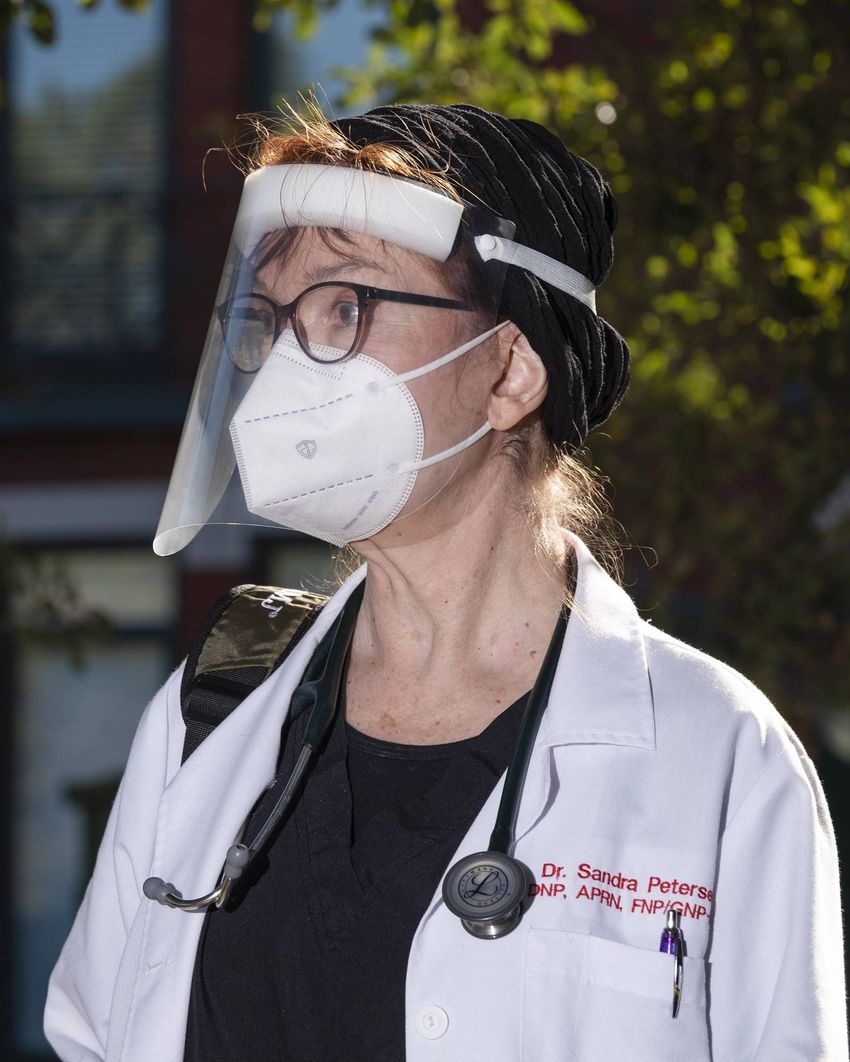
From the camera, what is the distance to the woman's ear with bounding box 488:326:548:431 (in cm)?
202

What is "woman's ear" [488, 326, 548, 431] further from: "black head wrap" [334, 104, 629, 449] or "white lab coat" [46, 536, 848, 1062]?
"white lab coat" [46, 536, 848, 1062]

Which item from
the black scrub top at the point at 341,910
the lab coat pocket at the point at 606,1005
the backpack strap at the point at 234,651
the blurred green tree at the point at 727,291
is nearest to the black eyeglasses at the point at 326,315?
the backpack strap at the point at 234,651

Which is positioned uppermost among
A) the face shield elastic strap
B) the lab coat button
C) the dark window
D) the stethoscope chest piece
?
the dark window

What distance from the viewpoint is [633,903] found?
5.62ft

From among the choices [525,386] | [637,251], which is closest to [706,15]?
[637,251]

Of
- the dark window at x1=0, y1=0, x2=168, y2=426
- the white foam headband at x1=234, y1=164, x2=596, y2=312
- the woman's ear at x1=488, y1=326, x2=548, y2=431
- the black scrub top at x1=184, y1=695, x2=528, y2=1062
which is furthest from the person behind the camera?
the dark window at x1=0, y1=0, x2=168, y2=426

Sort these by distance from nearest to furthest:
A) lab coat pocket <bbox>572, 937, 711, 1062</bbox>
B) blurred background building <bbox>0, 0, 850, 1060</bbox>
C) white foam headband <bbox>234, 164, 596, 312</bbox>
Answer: lab coat pocket <bbox>572, 937, 711, 1062</bbox>
white foam headband <bbox>234, 164, 596, 312</bbox>
blurred background building <bbox>0, 0, 850, 1060</bbox>

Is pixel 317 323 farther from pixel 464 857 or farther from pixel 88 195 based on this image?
pixel 88 195

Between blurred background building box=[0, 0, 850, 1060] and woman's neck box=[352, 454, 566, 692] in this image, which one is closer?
woman's neck box=[352, 454, 566, 692]

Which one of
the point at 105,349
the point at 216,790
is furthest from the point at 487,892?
the point at 105,349

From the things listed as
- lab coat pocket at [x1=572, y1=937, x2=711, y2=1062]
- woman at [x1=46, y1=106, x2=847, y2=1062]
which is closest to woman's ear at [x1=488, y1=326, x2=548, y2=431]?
woman at [x1=46, y1=106, x2=847, y2=1062]

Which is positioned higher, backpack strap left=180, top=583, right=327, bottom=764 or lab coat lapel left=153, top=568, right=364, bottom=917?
backpack strap left=180, top=583, right=327, bottom=764

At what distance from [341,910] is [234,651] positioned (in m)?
0.50

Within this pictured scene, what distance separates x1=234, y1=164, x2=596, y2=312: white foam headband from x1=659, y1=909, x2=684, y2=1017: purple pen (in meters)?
0.89
